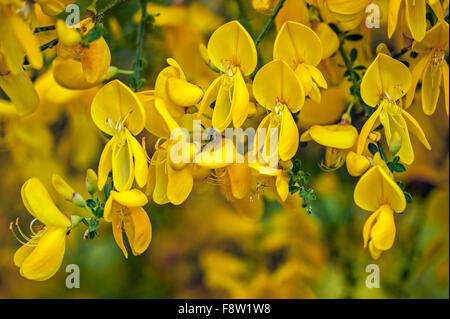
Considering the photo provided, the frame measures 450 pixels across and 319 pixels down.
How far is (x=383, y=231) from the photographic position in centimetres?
65

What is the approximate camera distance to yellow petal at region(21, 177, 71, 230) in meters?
0.66

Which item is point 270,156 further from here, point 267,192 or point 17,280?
point 17,280

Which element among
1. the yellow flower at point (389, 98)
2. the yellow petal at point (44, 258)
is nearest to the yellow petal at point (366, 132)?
the yellow flower at point (389, 98)

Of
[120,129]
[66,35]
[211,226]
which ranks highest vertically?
[66,35]

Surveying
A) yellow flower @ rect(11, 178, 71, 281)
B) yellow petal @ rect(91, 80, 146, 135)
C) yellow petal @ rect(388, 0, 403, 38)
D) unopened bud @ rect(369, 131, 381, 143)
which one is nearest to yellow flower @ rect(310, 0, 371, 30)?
yellow petal @ rect(388, 0, 403, 38)

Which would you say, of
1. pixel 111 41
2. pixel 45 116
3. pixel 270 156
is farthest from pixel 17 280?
pixel 270 156

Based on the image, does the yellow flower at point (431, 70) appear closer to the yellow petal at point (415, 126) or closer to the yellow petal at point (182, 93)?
the yellow petal at point (415, 126)

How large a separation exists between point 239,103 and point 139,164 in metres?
0.11

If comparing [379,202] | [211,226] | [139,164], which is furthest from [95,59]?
[211,226]

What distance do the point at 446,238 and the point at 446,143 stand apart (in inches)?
7.6

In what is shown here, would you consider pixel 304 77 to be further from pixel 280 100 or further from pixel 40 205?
pixel 40 205

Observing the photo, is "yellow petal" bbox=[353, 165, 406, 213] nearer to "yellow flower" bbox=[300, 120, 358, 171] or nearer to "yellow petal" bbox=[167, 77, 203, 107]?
"yellow flower" bbox=[300, 120, 358, 171]

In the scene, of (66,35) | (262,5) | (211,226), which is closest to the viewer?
(66,35)

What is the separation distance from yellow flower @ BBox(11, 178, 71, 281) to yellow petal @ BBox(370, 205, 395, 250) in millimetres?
320
